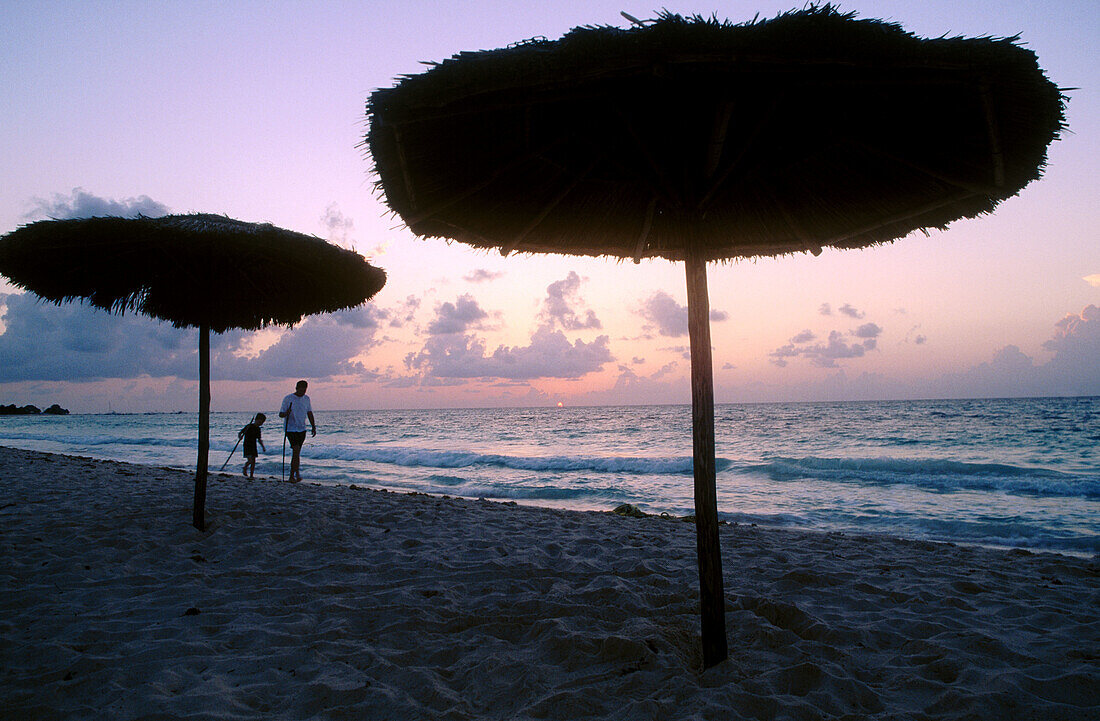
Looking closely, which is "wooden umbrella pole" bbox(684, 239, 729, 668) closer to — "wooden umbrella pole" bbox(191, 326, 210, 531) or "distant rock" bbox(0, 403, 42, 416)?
"wooden umbrella pole" bbox(191, 326, 210, 531)

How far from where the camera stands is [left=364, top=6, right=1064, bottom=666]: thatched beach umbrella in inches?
76.7

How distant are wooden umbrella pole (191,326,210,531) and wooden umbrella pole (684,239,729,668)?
4.83m

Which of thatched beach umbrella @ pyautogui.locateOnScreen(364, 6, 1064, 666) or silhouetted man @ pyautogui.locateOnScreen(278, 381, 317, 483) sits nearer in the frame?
thatched beach umbrella @ pyautogui.locateOnScreen(364, 6, 1064, 666)

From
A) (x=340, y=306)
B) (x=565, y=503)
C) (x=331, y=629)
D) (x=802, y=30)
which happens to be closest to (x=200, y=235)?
(x=340, y=306)

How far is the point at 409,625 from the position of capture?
3.22 m

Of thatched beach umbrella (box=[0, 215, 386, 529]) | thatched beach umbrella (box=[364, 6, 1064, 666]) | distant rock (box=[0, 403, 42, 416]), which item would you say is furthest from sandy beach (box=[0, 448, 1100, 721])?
distant rock (box=[0, 403, 42, 416])

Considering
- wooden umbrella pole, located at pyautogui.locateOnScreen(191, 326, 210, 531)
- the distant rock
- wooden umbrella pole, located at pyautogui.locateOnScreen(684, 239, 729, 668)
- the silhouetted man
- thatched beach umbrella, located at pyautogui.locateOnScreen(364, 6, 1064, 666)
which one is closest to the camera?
thatched beach umbrella, located at pyautogui.locateOnScreen(364, 6, 1064, 666)

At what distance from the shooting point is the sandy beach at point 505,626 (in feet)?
7.80

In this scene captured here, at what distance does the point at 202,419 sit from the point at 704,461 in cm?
→ 491

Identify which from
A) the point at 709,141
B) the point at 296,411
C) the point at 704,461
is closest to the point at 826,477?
the point at 296,411

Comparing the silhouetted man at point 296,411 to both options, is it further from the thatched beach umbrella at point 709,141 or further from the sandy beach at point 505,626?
the thatched beach umbrella at point 709,141

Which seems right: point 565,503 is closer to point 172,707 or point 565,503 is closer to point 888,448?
point 172,707

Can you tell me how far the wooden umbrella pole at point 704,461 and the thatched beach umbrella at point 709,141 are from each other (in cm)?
1

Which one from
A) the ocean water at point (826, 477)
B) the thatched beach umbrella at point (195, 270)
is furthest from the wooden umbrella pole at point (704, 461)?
the ocean water at point (826, 477)
